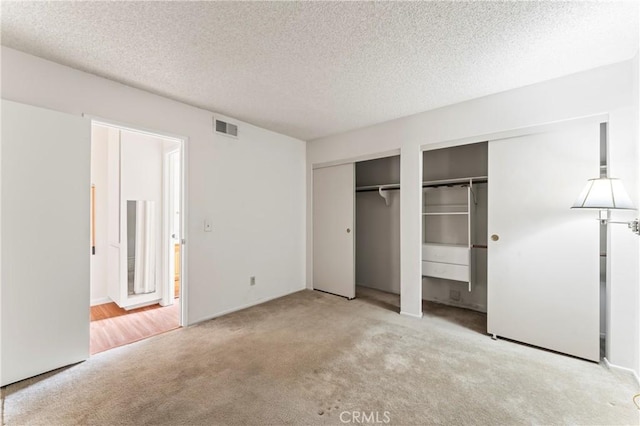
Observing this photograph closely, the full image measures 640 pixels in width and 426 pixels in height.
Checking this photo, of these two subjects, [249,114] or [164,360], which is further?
[249,114]

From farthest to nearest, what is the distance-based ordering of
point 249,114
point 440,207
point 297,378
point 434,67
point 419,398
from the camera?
point 440,207 < point 249,114 < point 434,67 < point 297,378 < point 419,398

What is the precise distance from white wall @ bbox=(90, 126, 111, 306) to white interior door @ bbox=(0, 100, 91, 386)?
201 centimetres

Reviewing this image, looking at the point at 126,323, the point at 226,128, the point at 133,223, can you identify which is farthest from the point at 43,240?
the point at 226,128

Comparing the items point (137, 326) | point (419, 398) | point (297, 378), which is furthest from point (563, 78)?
point (137, 326)

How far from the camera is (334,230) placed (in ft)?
14.1

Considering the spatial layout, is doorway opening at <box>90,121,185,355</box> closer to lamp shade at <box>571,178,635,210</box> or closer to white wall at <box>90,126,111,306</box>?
white wall at <box>90,126,111,306</box>

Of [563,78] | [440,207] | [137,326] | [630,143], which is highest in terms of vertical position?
[563,78]

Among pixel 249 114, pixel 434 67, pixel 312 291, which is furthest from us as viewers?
pixel 312 291

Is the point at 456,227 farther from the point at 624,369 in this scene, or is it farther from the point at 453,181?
the point at 624,369

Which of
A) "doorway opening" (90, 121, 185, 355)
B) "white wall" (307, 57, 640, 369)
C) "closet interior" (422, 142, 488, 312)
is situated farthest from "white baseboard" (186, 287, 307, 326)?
"closet interior" (422, 142, 488, 312)

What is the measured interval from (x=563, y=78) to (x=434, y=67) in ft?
3.95

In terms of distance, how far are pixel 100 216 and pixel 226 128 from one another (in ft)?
8.02

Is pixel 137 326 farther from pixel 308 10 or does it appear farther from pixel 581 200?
pixel 581 200

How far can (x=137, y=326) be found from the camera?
3139mm
